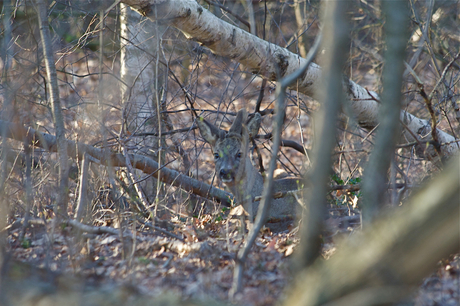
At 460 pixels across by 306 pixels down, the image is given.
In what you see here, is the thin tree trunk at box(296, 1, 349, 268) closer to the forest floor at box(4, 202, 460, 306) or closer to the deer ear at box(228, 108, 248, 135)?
the forest floor at box(4, 202, 460, 306)

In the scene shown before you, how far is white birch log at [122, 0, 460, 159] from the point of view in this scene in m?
5.25

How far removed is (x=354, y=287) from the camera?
2.14m

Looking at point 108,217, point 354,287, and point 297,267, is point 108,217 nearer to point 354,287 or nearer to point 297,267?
point 297,267

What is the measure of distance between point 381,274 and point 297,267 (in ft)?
1.79

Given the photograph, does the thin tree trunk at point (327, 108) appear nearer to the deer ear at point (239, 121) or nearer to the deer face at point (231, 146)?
the deer face at point (231, 146)

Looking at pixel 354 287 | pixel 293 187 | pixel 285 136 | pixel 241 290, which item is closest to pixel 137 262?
pixel 241 290

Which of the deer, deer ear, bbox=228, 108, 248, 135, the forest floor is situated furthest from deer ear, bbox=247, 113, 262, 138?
the forest floor

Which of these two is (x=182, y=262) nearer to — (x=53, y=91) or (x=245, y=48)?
(x=53, y=91)

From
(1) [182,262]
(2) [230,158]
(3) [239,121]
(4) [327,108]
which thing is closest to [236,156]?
(2) [230,158]

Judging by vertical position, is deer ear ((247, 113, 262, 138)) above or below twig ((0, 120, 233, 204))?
above

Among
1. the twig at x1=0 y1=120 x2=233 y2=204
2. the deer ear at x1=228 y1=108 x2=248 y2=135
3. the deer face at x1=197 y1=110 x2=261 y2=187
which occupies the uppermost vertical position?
the deer ear at x1=228 y1=108 x2=248 y2=135

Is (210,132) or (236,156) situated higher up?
(210,132)

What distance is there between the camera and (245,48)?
19.4ft

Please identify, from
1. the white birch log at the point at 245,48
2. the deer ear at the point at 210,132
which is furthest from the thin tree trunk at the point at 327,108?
the deer ear at the point at 210,132
